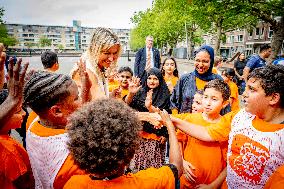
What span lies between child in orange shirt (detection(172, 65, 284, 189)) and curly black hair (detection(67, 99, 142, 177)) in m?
1.04

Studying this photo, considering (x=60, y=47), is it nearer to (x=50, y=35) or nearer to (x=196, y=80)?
(x=50, y=35)

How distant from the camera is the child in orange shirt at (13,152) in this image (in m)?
1.57

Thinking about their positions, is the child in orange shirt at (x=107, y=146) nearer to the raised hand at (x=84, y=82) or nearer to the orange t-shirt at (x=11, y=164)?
the orange t-shirt at (x=11, y=164)

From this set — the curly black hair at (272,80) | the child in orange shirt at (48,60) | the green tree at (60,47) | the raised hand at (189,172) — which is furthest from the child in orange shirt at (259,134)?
the green tree at (60,47)

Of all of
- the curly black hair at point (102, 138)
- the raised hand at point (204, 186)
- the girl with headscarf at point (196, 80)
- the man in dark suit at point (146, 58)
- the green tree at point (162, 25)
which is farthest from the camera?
the green tree at point (162, 25)

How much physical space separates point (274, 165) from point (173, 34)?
49498mm

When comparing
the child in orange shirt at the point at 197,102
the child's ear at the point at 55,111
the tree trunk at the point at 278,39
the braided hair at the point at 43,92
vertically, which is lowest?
the child in orange shirt at the point at 197,102

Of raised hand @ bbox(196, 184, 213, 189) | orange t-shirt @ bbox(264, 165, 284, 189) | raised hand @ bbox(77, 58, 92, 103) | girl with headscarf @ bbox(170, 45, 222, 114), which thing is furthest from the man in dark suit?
orange t-shirt @ bbox(264, 165, 284, 189)

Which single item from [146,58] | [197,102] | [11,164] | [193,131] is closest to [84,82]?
[11,164]

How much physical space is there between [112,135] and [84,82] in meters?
1.18

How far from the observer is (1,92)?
2.16 meters

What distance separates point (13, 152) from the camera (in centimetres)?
173

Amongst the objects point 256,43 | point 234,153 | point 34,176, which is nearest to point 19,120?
point 34,176

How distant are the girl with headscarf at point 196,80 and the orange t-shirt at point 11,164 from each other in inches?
93.9
